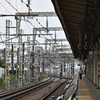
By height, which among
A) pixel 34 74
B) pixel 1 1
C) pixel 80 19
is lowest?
pixel 34 74

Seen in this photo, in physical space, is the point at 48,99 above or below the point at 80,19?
below

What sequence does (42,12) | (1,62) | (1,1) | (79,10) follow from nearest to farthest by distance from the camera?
(79,10) → (1,1) → (42,12) → (1,62)

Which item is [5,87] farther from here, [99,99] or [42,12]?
[99,99]

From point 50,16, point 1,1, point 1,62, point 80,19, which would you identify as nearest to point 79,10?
point 80,19

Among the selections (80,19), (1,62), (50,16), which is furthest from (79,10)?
(1,62)

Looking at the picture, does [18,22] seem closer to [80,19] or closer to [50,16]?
[50,16]

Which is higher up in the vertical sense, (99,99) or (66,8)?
(66,8)

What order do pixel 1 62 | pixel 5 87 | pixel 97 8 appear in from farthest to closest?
pixel 1 62
pixel 5 87
pixel 97 8

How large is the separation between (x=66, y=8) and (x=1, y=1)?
7.92 m

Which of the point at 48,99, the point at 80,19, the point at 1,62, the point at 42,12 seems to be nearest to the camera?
the point at 80,19

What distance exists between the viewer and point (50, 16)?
117 ft

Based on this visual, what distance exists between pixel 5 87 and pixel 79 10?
73.3 ft

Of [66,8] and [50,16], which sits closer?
[66,8]

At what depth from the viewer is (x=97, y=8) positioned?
423 inches
